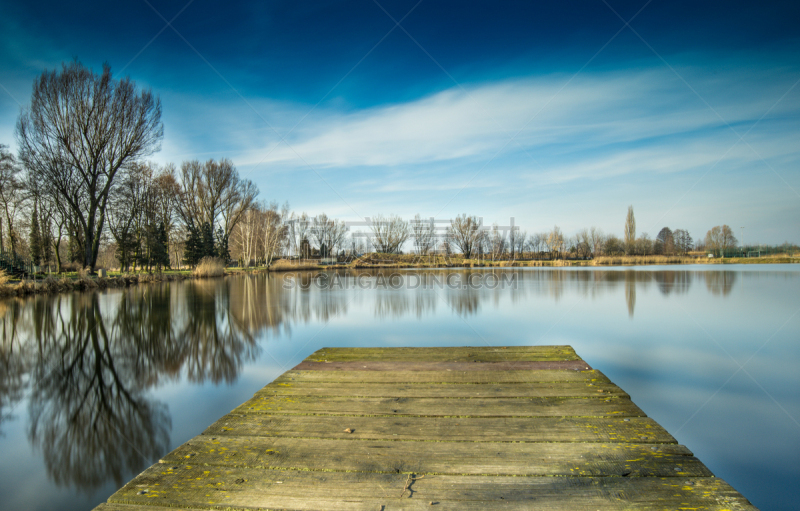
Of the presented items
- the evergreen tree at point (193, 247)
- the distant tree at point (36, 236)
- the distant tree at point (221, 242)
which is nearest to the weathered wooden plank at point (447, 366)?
the distant tree at point (36, 236)

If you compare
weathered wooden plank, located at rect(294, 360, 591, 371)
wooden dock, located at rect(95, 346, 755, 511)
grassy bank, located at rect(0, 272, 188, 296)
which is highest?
grassy bank, located at rect(0, 272, 188, 296)

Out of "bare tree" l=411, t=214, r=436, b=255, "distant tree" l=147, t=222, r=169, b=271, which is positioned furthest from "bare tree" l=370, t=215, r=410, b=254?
"distant tree" l=147, t=222, r=169, b=271

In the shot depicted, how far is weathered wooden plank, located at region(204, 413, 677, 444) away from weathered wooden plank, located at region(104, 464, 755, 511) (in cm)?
44

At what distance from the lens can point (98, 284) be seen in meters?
19.1

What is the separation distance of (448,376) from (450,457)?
1582 millimetres

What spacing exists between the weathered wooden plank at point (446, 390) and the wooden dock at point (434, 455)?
16 mm

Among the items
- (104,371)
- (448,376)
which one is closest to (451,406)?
(448,376)

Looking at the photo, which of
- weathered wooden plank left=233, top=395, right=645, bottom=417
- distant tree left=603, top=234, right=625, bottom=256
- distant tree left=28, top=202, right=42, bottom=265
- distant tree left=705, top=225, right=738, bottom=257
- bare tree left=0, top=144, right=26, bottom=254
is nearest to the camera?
weathered wooden plank left=233, top=395, right=645, bottom=417

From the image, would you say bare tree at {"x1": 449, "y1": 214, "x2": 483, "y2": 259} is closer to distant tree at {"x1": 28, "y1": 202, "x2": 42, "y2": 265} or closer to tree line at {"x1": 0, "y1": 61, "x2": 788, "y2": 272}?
tree line at {"x1": 0, "y1": 61, "x2": 788, "y2": 272}

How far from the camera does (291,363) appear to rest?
5926 mm

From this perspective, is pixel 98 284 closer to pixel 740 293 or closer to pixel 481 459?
pixel 481 459

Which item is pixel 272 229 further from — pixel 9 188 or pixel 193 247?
pixel 9 188

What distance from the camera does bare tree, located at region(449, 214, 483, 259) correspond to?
5066 cm

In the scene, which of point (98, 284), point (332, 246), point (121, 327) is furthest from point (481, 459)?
point (332, 246)
